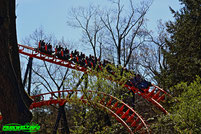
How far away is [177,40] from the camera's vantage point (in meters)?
12.2

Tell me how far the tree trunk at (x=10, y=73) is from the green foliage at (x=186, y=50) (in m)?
8.72

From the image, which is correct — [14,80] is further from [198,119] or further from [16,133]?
[198,119]

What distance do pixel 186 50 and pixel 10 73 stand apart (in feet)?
32.1

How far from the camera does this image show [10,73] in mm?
3477

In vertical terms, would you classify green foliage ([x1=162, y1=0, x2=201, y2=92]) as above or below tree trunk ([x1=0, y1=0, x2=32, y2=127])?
above

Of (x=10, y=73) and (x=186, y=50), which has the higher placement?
(x=186, y=50)

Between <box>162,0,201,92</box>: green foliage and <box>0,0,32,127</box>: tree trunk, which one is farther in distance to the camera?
<box>162,0,201,92</box>: green foliage

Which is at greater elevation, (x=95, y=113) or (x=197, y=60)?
(x=197, y=60)

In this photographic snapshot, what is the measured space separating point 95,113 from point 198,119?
3023mm

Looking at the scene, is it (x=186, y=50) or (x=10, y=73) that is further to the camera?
(x=186, y=50)

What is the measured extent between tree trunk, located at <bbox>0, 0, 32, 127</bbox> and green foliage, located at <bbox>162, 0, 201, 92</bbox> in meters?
8.72

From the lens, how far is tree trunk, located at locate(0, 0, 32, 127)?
342 centimetres

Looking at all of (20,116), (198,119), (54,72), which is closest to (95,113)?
(198,119)

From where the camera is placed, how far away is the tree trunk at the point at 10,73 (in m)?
3.42
